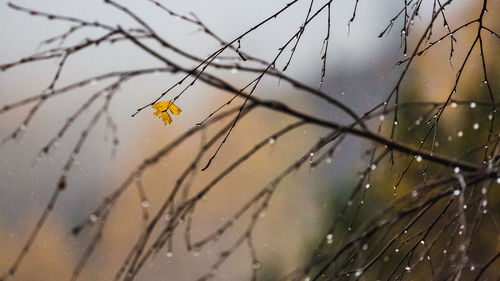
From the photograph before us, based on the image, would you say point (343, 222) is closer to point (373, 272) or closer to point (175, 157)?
point (373, 272)

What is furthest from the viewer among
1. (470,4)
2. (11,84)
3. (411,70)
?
(11,84)

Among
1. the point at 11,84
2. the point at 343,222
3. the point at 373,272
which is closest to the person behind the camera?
the point at 343,222

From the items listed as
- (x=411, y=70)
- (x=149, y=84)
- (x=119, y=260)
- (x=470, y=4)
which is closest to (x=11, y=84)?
(x=149, y=84)

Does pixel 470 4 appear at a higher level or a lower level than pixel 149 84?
lower

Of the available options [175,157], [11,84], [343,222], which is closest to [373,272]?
[343,222]

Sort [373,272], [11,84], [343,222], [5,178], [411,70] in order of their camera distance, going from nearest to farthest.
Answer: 1. [343,222]
2. [373,272]
3. [411,70]
4. [11,84]
5. [5,178]

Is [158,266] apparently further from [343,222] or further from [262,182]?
[343,222]

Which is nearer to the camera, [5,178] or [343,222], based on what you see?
[343,222]

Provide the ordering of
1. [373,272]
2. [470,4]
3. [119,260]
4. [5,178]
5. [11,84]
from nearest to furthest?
[373,272]
[470,4]
[119,260]
[11,84]
[5,178]

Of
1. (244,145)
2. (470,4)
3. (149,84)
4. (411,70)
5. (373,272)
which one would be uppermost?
(149,84)
